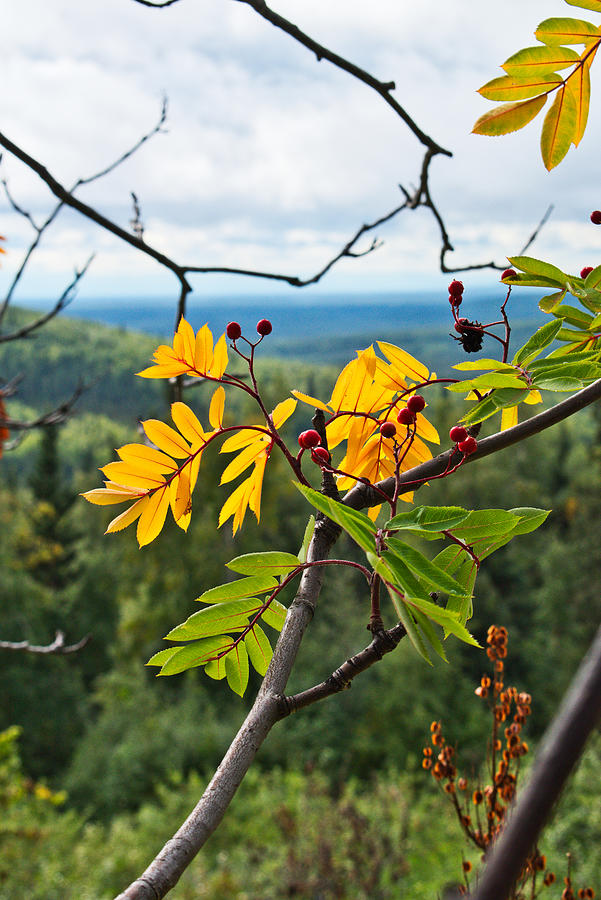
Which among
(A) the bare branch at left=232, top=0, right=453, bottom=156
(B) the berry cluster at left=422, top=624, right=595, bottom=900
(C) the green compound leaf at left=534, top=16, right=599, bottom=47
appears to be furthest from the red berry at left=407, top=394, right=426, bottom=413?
(A) the bare branch at left=232, top=0, right=453, bottom=156

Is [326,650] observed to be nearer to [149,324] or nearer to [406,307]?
[406,307]

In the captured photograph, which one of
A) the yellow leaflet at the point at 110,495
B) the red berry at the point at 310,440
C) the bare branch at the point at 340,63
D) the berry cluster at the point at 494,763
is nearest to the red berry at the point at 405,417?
the red berry at the point at 310,440

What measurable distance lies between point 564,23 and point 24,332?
2.41 meters

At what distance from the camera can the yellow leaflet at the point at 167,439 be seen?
83 cm

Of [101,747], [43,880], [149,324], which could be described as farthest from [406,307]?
[43,880]

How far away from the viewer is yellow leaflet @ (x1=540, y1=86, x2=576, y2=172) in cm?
84

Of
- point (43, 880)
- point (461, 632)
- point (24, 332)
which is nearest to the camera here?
point (461, 632)

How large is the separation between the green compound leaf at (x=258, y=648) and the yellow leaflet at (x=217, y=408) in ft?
0.85

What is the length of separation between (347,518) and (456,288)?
1.59 ft

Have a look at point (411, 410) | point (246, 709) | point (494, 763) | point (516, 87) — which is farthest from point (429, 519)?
point (246, 709)

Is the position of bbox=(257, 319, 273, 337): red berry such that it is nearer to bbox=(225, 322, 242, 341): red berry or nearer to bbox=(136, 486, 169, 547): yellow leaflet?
bbox=(225, 322, 242, 341): red berry

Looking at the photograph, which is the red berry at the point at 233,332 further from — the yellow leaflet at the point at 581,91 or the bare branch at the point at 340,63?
the bare branch at the point at 340,63

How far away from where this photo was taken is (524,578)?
99.5 ft

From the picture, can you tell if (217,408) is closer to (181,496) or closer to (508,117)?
(181,496)
